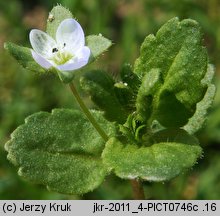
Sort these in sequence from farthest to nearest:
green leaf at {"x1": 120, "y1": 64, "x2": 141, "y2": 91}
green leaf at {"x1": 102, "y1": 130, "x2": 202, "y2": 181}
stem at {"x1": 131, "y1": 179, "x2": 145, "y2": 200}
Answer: stem at {"x1": 131, "y1": 179, "x2": 145, "y2": 200}
green leaf at {"x1": 120, "y1": 64, "x2": 141, "y2": 91}
green leaf at {"x1": 102, "y1": 130, "x2": 202, "y2": 181}

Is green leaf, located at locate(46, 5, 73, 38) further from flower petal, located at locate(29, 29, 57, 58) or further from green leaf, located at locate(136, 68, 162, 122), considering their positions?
A: green leaf, located at locate(136, 68, 162, 122)

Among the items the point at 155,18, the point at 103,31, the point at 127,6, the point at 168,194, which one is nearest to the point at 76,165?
the point at 168,194

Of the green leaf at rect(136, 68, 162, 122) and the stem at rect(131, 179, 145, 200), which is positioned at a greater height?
the green leaf at rect(136, 68, 162, 122)

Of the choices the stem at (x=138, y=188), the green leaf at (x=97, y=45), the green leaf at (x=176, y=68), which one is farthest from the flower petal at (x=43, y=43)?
the stem at (x=138, y=188)

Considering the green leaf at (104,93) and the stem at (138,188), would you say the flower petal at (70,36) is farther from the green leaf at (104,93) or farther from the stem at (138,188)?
the stem at (138,188)

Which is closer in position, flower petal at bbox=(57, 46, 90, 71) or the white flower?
flower petal at bbox=(57, 46, 90, 71)

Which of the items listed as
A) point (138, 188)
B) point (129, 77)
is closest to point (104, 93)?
point (129, 77)

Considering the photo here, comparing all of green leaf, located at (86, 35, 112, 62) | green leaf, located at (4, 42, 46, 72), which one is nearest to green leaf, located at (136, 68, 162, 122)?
green leaf, located at (86, 35, 112, 62)

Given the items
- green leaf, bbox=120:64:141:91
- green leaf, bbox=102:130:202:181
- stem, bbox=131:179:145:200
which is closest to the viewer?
green leaf, bbox=102:130:202:181
